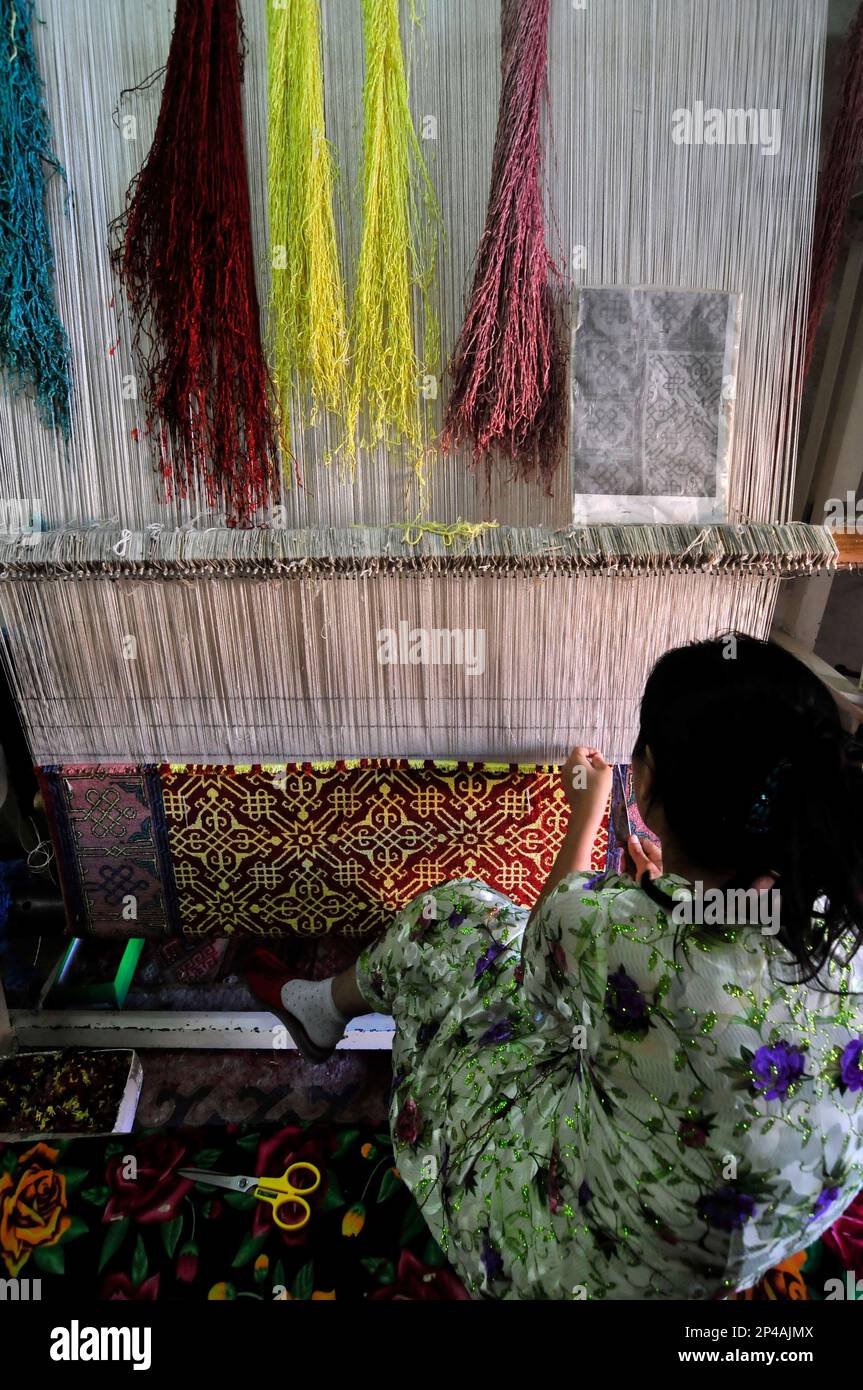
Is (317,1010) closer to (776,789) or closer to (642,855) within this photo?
(642,855)

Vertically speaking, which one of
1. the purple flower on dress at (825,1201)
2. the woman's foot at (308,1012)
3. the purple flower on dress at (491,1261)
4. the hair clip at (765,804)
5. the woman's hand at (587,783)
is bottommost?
the woman's foot at (308,1012)

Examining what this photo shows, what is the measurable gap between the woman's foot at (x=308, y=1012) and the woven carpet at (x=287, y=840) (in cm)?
17

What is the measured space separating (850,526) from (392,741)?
37.3 inches

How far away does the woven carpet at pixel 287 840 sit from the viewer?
175cm

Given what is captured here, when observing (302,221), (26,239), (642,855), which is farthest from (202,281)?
(642,855)

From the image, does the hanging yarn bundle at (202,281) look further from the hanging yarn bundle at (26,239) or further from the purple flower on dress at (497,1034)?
the purple flower on dress at (497,1034)

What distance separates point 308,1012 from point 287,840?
373 mm

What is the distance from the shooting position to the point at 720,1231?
909mm

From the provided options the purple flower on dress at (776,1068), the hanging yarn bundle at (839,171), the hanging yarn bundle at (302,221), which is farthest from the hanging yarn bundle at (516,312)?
the purple flower on dress at (776,1068)

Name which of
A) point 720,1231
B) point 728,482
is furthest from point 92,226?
point 720,1231

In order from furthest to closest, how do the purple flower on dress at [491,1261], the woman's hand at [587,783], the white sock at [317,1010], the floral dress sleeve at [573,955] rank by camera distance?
the white sock at [317,1010], the woman's hand at [587,783], the purple flower on dress at [491,1261], the floral dress sleeve at [573,955]

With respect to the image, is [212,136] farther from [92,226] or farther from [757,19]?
[757,19]

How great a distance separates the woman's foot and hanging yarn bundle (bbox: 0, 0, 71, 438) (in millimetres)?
1219

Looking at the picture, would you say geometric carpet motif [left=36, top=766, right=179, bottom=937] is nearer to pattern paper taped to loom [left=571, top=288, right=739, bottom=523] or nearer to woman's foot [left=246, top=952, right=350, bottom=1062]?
woman's foot [left=246, top=952, right=350, bottom=1062]
